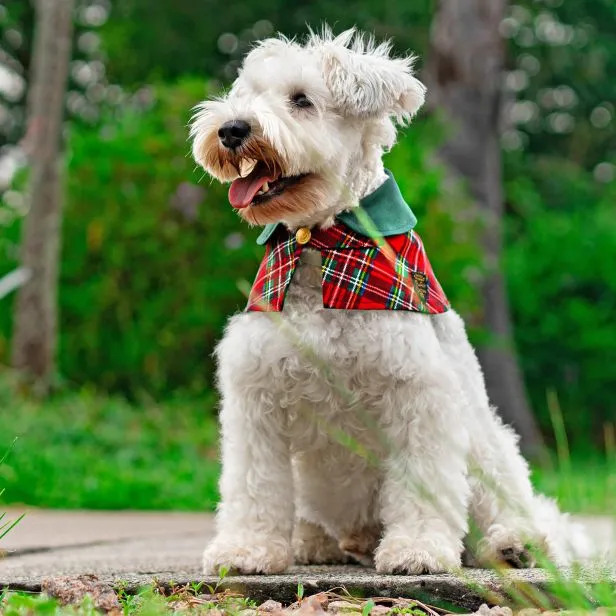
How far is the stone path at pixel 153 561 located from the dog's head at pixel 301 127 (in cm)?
132

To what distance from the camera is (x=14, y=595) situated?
3.19 metres

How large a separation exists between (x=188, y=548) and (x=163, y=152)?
7.66 meters

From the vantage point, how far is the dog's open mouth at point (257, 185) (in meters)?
4.11

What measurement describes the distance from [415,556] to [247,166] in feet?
5.01

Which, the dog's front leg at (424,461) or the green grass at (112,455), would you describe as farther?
the green grass at (112,455)

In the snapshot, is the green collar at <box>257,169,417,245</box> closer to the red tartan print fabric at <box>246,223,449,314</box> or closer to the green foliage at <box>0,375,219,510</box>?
the red tartan print fabric at <box>246,223,449,314</box>

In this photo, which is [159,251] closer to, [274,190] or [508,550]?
[274,190]

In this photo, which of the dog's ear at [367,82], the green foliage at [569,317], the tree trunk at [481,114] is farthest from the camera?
the green foliage at [569,317]

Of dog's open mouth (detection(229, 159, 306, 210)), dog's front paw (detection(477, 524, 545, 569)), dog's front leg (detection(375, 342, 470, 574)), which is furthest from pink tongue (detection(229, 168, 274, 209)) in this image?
dog's front paw (detection(477, 524, 545, 569))

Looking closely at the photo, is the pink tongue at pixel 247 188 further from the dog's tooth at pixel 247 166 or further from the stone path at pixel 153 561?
the stone path at pixel 153 561

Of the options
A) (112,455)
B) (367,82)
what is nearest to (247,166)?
(367,82)

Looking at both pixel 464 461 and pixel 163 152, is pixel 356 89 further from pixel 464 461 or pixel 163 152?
pixel 163 152

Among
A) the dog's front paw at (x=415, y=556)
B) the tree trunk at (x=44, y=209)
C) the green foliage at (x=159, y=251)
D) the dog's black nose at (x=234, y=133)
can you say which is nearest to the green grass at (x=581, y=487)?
the dog's front paw at (x=415, y=556)

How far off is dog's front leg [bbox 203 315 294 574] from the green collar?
0.54m
